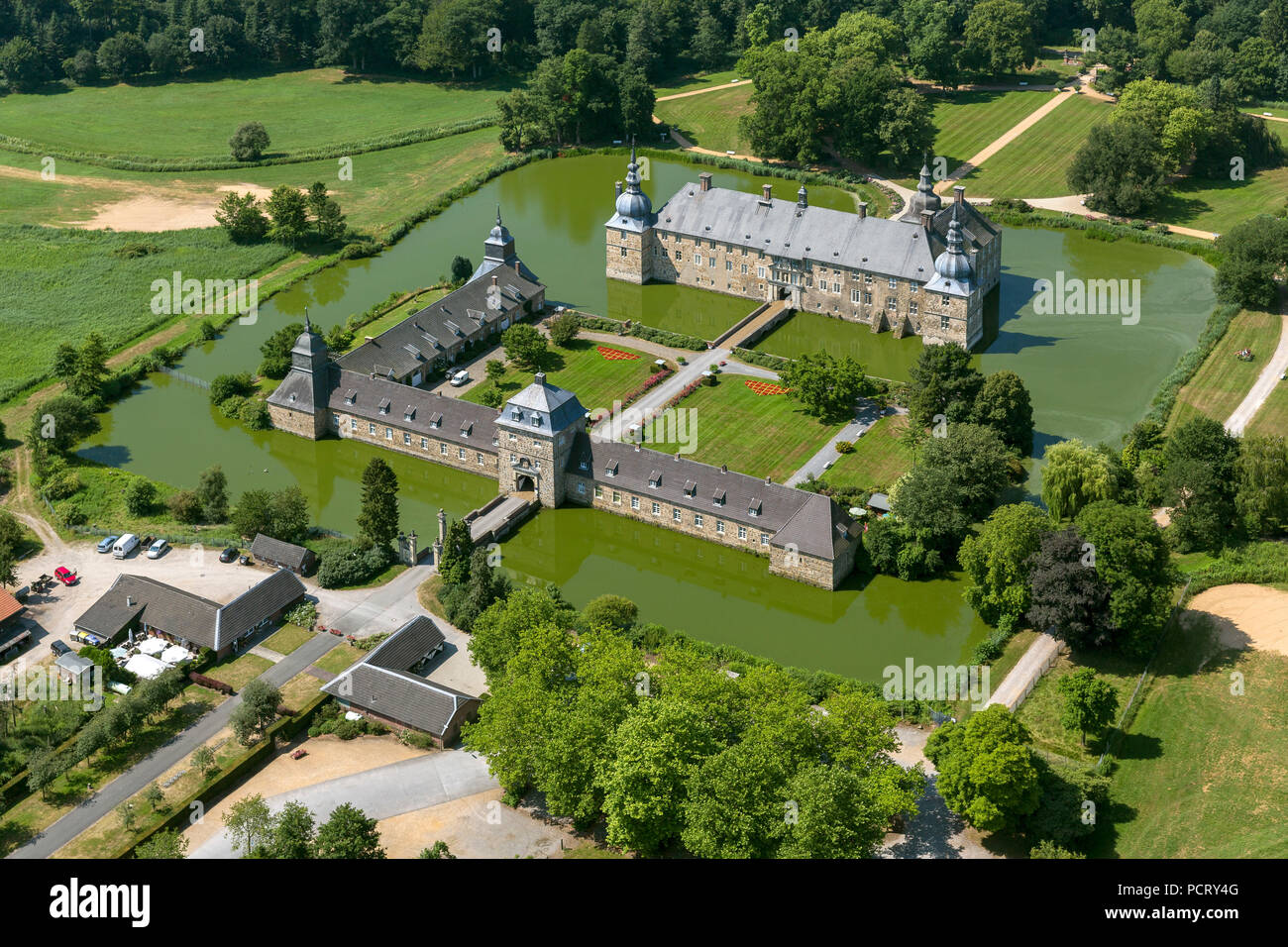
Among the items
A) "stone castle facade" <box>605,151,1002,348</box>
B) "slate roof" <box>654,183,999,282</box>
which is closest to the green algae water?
"stone castle facade" <box>605,151,1002,348</box>

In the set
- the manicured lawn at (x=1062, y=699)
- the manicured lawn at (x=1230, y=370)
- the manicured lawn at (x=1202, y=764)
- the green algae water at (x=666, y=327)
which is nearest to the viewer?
the manicured lawn at (x=1202, y=764)

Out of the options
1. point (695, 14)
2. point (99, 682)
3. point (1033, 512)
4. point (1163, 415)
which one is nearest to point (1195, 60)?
point (695, 14)

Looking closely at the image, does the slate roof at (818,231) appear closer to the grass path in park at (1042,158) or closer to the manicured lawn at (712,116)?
the grass path in park at (1042,158)

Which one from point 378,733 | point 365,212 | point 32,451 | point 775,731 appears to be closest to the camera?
point 775,731

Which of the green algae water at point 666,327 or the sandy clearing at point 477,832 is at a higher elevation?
the green algae water at point 666,327

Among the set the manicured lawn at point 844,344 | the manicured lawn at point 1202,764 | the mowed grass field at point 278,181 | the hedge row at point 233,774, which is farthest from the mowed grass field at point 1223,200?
the hedge row at point 233,774

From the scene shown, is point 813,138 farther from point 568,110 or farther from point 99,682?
point 99,682
